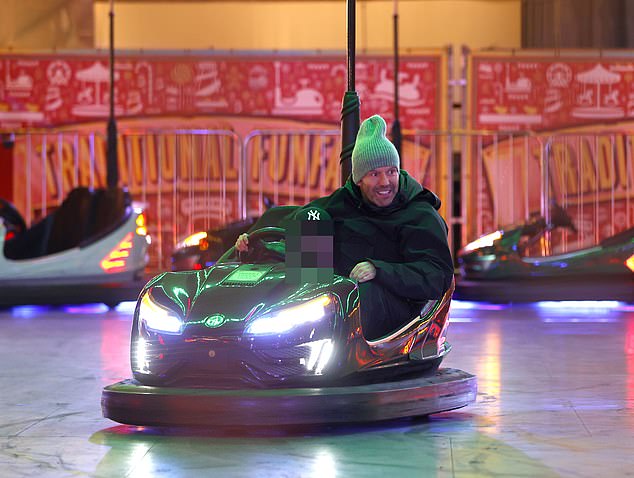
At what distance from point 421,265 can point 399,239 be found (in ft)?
0.49

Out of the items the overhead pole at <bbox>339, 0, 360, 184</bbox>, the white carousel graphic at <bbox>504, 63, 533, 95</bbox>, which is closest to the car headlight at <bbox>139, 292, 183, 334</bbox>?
the overhead pole at <bbox>339, 0, 360, 184</bbox>

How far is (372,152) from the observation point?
4.27 meters

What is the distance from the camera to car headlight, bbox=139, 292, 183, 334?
386 centimetres

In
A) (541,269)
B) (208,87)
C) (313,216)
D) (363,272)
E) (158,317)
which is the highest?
(208,87)

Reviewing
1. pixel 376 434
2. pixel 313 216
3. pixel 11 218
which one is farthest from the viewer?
pixel 11 218

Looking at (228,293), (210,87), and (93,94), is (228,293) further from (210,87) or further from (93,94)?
(93,94)

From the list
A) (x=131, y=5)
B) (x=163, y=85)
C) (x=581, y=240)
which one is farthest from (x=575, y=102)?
(x=131, y=5)

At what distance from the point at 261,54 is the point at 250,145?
89 centimetres

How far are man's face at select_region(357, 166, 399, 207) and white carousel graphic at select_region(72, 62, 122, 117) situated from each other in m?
7.97

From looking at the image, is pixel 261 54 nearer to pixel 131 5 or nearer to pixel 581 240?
pixel 131 5

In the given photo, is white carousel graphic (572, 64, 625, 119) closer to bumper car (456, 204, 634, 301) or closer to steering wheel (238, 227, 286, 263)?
bumper car (456, 204, 634, 301)

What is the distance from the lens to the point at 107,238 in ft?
30.0

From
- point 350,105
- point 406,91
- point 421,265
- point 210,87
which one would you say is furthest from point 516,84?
point 421,265

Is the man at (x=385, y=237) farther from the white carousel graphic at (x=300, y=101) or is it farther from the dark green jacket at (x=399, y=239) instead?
the white carousel graphic at (x=300, y=101)
